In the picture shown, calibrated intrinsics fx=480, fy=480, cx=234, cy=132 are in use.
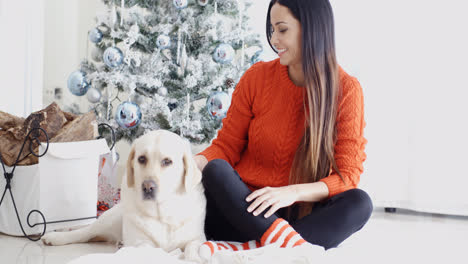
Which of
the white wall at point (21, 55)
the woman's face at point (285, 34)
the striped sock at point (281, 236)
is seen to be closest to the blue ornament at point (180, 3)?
the woman's face at point (285, 34)

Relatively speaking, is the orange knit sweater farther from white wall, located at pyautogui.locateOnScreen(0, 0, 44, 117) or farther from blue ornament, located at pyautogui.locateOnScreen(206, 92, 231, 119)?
white wall, located at pyautogui.locateOnScreen(0, 0, 44, 117)

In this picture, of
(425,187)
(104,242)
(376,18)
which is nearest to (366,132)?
(425,187)

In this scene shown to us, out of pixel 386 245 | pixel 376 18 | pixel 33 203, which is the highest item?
pixel 376 18

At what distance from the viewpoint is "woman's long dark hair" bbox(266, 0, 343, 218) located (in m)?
1.64

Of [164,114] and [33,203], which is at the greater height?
[164,114]

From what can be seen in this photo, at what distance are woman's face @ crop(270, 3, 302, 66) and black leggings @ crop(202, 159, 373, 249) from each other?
1.55ft

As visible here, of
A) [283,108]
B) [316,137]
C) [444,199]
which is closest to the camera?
[316,137]

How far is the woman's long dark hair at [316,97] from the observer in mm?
1638

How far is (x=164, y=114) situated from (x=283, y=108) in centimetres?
116

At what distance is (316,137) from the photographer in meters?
1.63

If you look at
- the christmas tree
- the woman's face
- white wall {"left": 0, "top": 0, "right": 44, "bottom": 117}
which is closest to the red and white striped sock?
the woman's face

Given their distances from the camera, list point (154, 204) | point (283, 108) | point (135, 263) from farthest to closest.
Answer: point (283, 108) < point (154, 204) < point (135, 263)

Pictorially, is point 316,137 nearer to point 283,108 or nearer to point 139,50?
point 283,108

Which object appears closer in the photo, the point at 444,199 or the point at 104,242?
the point at 104,242
